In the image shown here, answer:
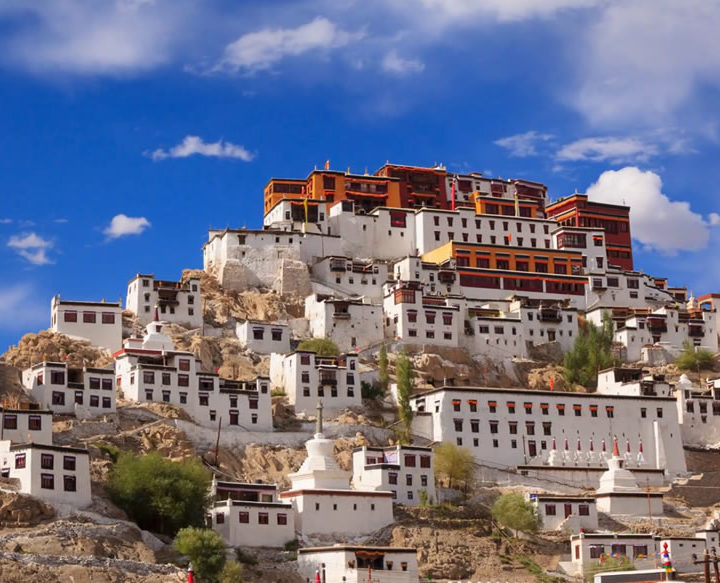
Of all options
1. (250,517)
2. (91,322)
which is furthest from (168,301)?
(250,517)

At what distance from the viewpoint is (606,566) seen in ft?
239

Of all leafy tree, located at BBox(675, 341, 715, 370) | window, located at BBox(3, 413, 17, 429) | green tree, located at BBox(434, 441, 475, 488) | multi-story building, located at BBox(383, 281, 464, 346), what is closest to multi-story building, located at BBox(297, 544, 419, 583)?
green tree, located at BBox(434, 441, 475, 488)

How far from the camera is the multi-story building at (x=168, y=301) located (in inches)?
3829

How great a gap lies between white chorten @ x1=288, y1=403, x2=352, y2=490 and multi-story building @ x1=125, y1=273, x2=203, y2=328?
24.2 m

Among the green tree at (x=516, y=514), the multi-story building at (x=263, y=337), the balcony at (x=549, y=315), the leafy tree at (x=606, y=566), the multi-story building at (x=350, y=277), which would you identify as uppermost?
the multi-story building at (x=350, y=277)

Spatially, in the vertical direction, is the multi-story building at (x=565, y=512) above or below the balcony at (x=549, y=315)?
below

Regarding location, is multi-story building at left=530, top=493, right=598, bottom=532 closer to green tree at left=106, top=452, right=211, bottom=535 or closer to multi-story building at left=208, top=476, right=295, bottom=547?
multi-story building at left=208, top=476, right=295, bottom=547

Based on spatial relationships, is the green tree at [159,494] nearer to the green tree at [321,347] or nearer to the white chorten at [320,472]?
the white chorten at [320,472]

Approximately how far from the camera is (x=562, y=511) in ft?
260

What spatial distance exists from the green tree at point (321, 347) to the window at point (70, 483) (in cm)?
2861

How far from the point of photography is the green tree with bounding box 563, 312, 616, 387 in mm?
100625

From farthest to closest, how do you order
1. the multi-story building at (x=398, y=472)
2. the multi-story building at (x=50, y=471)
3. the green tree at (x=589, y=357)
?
the green tree at (x=589, y=357)
the multi-story building at (x=398, y=472)
the multi-story building at (x=50, y=471)

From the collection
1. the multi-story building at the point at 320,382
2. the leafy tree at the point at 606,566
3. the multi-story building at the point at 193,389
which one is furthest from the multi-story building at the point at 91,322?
the leafy tree at the point at 606,566

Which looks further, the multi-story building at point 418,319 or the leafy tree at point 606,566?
the multi-story building at point 418,319
